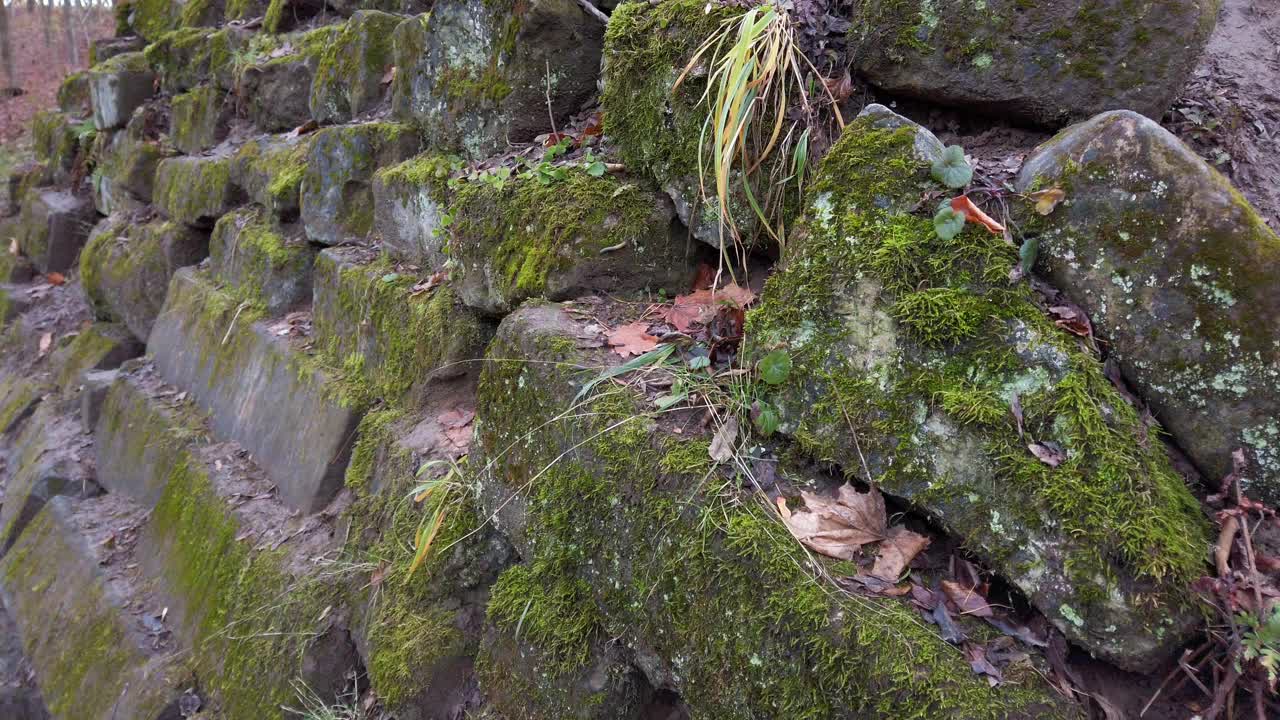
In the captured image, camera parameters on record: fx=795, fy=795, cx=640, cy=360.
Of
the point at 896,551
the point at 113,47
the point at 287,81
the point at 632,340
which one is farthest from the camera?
the point at 113,47

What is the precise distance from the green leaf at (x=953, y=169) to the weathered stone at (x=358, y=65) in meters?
3.65

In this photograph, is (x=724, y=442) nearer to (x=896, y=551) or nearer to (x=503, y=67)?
(x=896, y=551)

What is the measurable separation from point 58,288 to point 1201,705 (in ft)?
30.2

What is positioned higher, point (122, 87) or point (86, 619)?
point (122, 87)

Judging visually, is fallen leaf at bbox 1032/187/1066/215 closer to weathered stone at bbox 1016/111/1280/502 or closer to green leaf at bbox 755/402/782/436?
weathered stone at bbox 1016/111/1280/502

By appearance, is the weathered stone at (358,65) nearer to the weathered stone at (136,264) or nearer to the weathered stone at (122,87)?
the weathered stone at (136,264)

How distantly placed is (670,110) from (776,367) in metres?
1.11

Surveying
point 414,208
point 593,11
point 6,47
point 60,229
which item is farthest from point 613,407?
point 6,47

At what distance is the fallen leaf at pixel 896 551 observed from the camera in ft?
6.02

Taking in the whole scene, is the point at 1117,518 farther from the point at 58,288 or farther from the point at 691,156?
the point at 58,288

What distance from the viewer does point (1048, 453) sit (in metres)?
1.72

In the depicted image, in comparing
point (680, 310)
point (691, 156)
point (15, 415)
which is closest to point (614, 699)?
point (680, 310)

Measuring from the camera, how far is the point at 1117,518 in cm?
162

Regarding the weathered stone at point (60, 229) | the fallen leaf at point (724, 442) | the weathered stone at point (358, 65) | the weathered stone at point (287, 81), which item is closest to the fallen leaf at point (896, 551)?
the fallen leaf at point (724, 442)
